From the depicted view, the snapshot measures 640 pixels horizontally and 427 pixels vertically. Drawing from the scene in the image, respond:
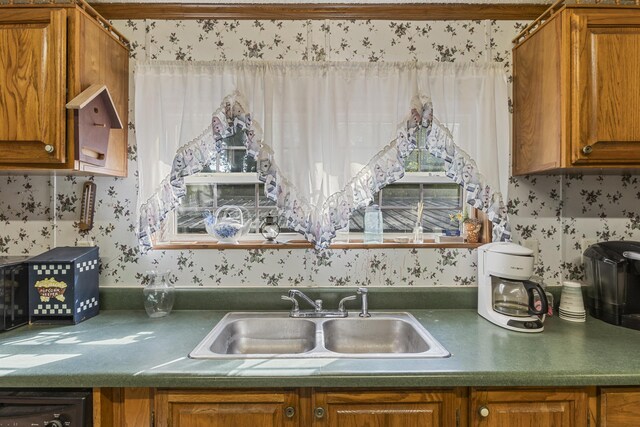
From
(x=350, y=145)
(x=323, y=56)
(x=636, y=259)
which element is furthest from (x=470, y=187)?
A: (x=323, y=56)

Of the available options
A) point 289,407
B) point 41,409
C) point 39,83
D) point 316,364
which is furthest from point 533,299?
point 39,83

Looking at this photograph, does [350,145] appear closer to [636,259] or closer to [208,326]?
[208,326]

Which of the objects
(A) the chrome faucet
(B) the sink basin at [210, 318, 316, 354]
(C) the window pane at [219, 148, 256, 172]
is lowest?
(B) the sink basin at [210, 318, 316, 354]

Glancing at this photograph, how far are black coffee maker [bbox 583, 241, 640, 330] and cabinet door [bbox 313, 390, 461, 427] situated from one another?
0.93m

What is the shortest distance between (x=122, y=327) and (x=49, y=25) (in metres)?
1.22

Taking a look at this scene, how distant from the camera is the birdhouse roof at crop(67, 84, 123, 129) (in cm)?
141

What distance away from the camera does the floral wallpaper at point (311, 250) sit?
186 cm

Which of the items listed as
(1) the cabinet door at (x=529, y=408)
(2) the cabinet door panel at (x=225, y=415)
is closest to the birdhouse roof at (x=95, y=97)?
(2) the cabinet door panel at (x=225, y=415)

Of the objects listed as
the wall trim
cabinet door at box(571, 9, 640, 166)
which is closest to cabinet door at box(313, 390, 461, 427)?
cabinet door at box(571, 9, 640, 166)

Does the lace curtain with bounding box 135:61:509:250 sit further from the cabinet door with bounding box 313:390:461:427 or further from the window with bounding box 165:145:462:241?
the cabinet door with bounding box 313:390:461:427

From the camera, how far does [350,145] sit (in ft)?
5.84

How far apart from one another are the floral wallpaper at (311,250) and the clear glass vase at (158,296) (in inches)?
4.3

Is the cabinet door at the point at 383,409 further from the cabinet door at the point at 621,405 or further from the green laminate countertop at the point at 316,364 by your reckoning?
the cabinet door at the point at 621,405

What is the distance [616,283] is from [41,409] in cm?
219
